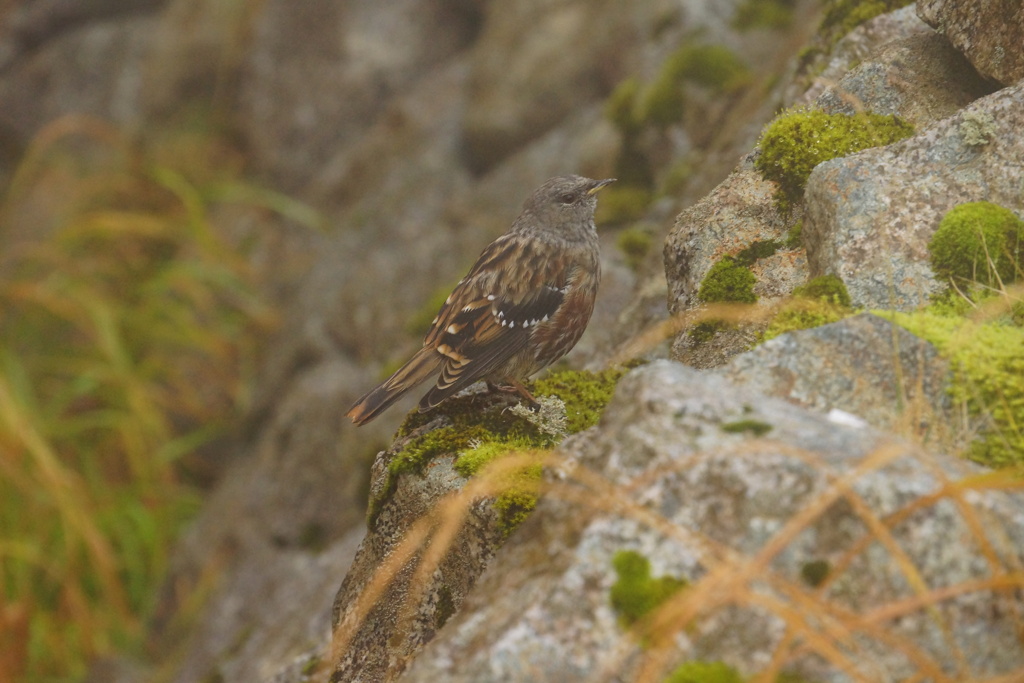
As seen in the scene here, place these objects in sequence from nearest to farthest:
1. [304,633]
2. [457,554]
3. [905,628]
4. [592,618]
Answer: [905,628] → [592,618] → [457,554] → [304,633]

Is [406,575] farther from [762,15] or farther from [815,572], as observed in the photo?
[762,15]

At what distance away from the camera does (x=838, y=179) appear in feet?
12.5

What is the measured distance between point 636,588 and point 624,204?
217 inches

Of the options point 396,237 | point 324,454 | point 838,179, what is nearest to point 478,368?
point 838,179

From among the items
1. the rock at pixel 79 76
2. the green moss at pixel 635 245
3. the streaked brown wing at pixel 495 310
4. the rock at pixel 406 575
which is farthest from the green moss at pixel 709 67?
the rock at pixel 79 76

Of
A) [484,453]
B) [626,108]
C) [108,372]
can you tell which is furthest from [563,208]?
[108,372]

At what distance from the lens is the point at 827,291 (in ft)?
11.7

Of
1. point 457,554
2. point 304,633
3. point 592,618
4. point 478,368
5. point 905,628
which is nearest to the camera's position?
point 905,628

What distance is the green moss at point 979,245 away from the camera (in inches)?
135

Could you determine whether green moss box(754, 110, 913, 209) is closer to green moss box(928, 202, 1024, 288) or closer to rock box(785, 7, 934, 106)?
rock box(785, 7, 934, 106)

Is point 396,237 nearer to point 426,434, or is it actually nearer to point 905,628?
point 426,434

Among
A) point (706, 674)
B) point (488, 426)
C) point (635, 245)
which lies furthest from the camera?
point (635, 245)

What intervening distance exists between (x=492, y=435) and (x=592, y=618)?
1.85 meters

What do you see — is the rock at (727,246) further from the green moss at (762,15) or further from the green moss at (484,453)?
Answer: the green moss at (762,15)
